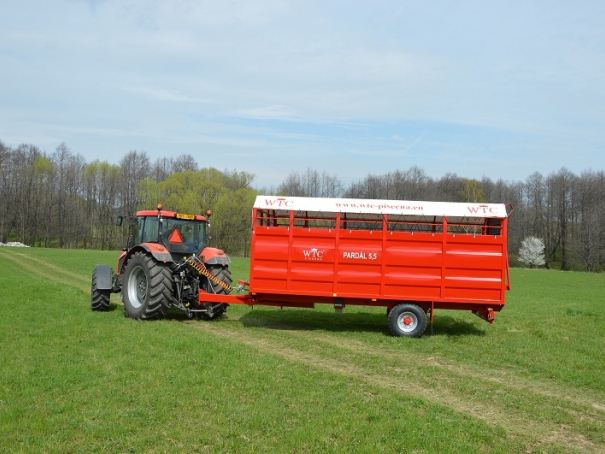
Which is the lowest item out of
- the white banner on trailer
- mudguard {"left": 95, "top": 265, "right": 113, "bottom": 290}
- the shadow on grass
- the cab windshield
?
the shadow on grass

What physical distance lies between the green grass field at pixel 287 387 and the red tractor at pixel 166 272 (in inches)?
20.4

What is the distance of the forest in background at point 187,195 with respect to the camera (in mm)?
69812

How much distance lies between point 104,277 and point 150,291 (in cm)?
225

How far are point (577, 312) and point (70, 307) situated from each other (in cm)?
1413

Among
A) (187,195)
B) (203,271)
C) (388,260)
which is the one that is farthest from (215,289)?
(187,195)

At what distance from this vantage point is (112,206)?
261 feet

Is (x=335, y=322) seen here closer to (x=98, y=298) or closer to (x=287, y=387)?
(x=98, y=298)

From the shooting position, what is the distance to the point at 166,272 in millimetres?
11812

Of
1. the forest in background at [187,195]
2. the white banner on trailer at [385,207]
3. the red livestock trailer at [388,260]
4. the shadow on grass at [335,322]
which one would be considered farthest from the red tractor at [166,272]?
the forest in background at [187,195]

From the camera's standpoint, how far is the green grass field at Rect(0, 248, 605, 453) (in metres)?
5.26

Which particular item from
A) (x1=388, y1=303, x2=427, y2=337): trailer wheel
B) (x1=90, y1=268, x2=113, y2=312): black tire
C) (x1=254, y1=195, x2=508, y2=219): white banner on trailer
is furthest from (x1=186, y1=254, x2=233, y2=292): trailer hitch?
(x1=388, y1=303, x2=427, y2=337): trailer wheel

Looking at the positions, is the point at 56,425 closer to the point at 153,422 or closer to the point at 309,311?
the point at 153,422

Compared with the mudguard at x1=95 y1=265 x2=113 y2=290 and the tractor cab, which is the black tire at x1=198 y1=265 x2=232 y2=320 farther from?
the mudguard at x1=95 y1=265 x2=113 y2=290

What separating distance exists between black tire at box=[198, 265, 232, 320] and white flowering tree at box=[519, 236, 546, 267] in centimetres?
6777
